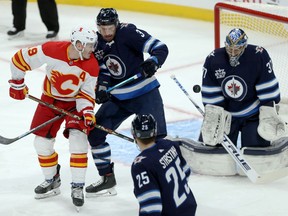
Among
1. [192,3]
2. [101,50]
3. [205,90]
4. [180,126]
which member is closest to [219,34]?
[180,126]

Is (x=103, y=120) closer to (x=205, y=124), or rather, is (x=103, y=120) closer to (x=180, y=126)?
(x=205, y=124)

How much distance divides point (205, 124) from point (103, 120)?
1.78 ft

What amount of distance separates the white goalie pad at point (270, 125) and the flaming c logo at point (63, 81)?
1.00 metres

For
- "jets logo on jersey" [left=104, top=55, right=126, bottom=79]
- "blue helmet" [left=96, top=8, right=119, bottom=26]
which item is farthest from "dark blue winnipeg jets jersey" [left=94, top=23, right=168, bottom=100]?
"blue helmet" [left=96, top=8, right=119, bottom=26]

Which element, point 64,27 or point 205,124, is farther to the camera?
point 64,27

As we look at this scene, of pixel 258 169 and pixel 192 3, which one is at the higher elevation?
pixel 258 169

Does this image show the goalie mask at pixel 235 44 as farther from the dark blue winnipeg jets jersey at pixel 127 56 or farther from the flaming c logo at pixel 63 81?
the flaming c logo at pixel 63 81

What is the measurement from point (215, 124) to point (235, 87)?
0.22 meters

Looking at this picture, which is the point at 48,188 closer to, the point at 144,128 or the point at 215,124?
the point at 215,124

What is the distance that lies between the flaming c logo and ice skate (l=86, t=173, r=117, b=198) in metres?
0.52

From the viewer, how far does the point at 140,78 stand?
4.35m

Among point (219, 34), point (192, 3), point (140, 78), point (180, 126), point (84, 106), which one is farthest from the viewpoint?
point (192, 3)

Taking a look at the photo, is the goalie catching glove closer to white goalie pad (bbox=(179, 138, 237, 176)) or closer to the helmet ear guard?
white goalie pad (bbox=(179, 138, 237, 176))

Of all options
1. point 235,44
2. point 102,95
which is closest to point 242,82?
point 235,44
